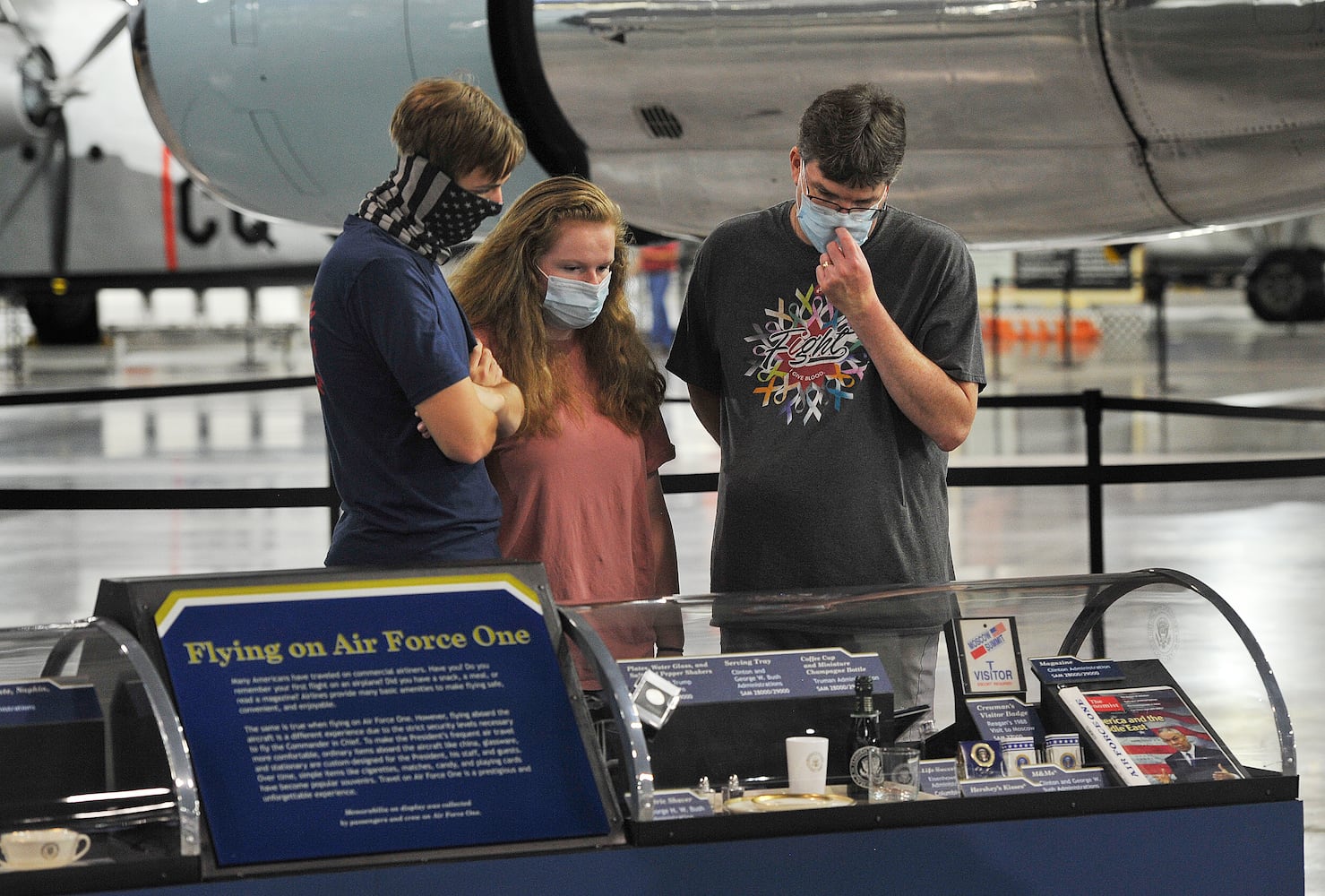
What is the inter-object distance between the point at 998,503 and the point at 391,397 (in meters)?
7.63

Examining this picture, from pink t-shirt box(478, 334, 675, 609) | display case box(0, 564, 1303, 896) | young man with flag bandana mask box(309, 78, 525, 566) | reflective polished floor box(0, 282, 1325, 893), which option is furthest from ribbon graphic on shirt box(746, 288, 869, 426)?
young man with flag bandana mask box(309, 78, 525, 566)

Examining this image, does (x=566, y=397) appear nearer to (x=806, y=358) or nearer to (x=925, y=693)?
(x=806, y=358)

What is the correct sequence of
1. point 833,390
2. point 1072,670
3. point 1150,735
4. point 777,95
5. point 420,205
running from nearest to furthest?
point 420,205, point 1150,735, point 1072,670, point 833,390, point 777,95

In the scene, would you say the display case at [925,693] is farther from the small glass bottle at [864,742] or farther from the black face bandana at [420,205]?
the black face bandana at [420,205]

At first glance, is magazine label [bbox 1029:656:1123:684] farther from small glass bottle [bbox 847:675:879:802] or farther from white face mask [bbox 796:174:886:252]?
white face mask [bbox 796:174:886:252]

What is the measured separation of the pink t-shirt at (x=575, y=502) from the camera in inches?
95.7

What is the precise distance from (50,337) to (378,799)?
19.8 metres

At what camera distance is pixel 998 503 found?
945 centimetres

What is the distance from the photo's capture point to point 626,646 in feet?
7.25

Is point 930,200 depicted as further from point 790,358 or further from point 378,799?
point 378,799

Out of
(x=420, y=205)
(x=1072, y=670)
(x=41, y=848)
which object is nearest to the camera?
(x=41, y=848)

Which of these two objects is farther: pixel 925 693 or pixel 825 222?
pixel 825 222

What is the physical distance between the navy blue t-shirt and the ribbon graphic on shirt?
535 mm

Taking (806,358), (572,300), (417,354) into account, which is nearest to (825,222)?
(806,358)
